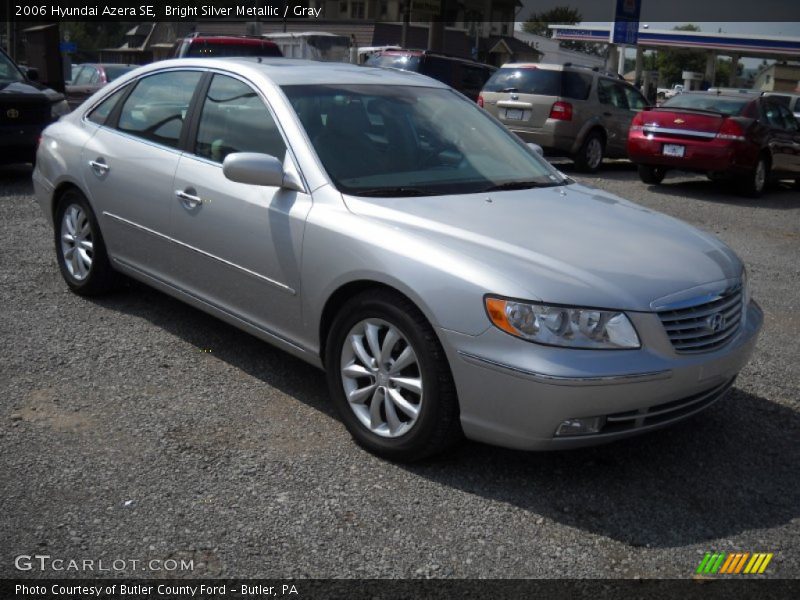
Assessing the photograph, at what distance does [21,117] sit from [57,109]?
95 cm

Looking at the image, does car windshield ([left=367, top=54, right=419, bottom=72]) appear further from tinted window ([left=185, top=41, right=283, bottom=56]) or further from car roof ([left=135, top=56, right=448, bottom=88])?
car roof ([left=135, top=56, right=448, bottom=88])

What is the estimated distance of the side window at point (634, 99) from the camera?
1632 centimetres

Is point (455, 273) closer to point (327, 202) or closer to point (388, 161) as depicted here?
point (327, 202)

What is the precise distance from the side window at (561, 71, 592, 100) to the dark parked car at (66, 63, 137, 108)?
10314mm

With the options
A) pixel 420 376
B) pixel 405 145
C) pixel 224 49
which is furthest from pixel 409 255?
pixel 224 49

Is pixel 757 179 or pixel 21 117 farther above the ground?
pixel 21 117

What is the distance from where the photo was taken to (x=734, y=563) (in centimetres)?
321

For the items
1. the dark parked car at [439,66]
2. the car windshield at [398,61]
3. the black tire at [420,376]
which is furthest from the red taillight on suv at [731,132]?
the black tire at [420,376]

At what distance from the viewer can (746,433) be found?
4352 mm

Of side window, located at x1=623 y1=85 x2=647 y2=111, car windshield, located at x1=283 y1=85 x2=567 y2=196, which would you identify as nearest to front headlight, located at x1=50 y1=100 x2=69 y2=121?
car windshield, located at x1=283 y1=85 x2=567 y2=196

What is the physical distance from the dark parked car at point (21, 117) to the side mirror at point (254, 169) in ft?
25.4

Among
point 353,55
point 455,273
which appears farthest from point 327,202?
point 353,55

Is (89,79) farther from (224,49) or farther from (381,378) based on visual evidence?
(381,378)

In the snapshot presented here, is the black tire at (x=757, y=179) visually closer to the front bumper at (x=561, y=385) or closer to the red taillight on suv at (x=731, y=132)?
the red taillight on suv at (x=731, y=132)
